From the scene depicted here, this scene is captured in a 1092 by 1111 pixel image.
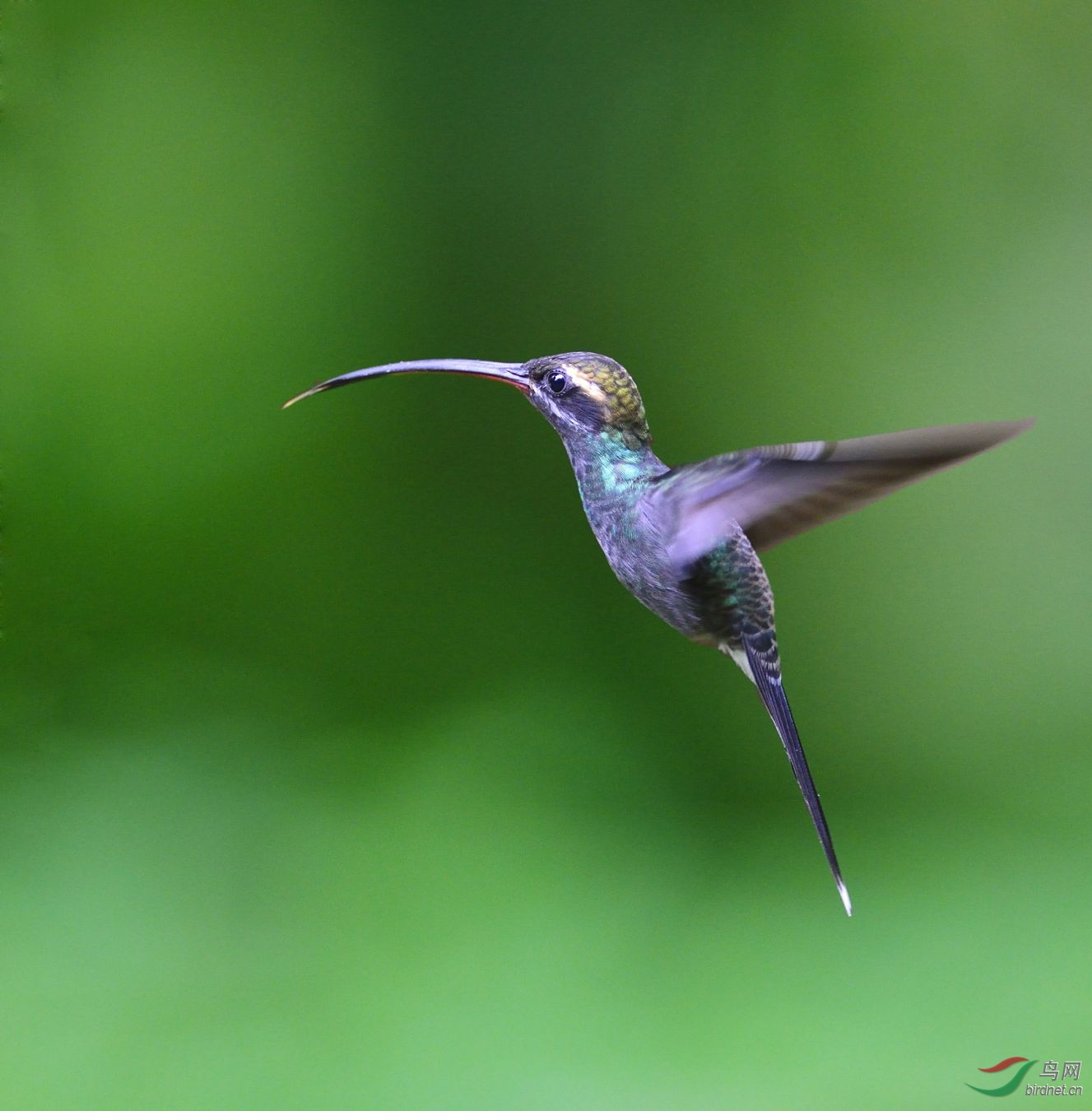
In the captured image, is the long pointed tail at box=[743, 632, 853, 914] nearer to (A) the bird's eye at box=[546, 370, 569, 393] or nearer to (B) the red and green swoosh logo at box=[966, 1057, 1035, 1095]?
(A) the bird's eye at box=[546, 370, 569, 393]

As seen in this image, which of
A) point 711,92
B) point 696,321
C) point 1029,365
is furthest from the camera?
point 1029,365

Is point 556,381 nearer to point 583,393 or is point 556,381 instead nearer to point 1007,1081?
point 583,393

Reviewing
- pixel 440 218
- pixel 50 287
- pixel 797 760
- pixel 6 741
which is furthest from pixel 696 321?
pixel 6 741

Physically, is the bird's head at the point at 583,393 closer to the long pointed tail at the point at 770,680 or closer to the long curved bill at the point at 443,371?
the long curved bill at the point at 443,371

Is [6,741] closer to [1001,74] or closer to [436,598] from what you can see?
[436,598]

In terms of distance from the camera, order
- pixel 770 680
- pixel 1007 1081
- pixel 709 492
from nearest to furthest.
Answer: pixel 709 492 → pixel 770 680 → pixel 1007 1081

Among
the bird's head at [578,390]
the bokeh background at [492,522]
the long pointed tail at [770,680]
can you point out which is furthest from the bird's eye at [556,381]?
the bokeh background at [492,522]

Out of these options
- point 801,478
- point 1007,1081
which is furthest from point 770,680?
point 1007,1081

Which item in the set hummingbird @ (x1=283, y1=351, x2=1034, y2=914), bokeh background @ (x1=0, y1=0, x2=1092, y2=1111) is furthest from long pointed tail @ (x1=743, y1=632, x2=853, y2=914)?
bokeh background @ (x1=0, y1=0, x2=1092, y2=1111)
